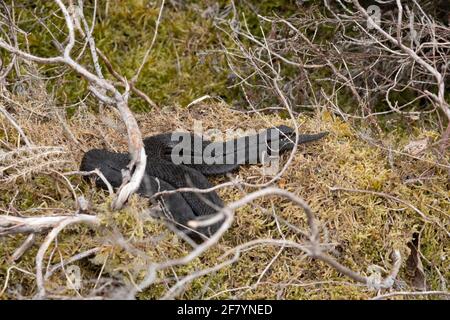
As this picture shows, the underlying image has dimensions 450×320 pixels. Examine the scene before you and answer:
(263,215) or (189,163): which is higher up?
(189,163)

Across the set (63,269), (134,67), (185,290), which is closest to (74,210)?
(63,269)

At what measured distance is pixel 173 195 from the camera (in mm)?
3416

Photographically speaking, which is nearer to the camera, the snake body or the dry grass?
the dry grass

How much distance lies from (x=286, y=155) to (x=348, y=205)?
1.60ft

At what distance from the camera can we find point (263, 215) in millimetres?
3494

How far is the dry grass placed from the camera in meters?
3.08

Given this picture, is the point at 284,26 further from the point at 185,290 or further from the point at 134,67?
the point at 185,290

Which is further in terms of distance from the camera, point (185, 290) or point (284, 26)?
point (284, 26)

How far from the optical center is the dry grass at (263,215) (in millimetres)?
3082

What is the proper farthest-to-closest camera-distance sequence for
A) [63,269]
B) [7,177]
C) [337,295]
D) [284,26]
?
[284,26] → [7,177] → [337,295] → [63,269]

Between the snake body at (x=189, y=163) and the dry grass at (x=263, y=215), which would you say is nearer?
the dry grass at (x=263, y=215)

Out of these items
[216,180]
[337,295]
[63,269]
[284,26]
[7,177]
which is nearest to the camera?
[63,269]

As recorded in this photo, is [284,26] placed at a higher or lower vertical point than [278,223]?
higher

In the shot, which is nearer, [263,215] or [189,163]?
[263,215]
